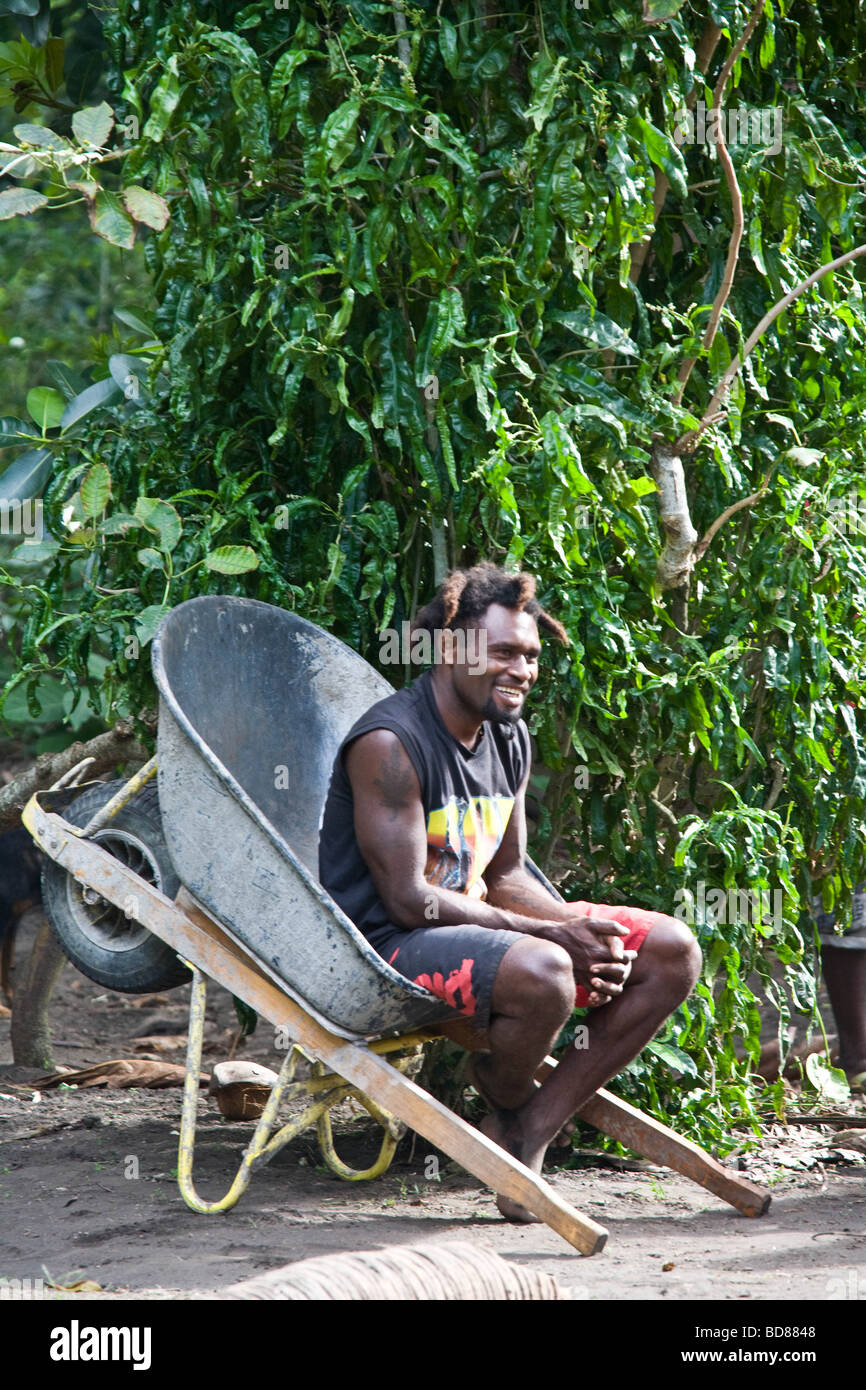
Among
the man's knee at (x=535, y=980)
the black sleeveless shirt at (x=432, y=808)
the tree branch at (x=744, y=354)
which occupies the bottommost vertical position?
the man's knee at (x=535, y=980)

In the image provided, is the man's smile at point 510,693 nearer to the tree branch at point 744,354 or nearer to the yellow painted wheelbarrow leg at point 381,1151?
the tree branch at point 744,354

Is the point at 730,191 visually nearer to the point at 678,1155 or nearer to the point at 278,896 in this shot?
the point at 278,896

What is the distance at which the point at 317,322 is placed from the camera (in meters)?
3.53

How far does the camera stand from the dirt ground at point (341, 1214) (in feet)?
9.26

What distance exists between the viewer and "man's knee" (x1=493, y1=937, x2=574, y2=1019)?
2.96 meters

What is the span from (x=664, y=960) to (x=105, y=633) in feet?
5.86

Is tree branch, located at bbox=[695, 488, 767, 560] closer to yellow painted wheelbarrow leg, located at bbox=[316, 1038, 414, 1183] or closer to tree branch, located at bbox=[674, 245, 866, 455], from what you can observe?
tree branch, located at bbox=[674, 245, 866, 455]

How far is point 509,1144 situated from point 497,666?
3.48 ft

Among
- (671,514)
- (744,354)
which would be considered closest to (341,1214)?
(671,514)

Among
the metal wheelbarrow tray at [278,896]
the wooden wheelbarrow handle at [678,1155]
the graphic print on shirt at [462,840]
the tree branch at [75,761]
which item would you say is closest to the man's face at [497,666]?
the graphic print on shirt at [462,840]

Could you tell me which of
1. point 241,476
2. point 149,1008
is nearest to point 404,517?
point 241,476

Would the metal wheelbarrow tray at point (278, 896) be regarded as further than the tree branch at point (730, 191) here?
No

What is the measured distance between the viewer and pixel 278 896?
3053 mm

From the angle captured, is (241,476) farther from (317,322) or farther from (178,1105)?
(178,1105)
